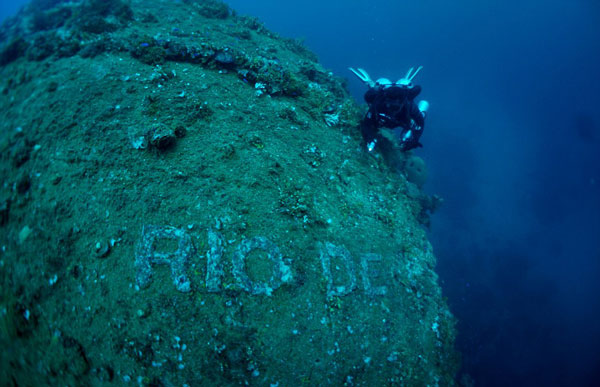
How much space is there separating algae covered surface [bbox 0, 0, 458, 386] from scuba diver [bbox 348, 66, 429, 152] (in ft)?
3.85

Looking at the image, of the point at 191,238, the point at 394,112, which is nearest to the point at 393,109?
the point at 394,112

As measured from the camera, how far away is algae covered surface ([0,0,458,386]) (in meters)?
3.09

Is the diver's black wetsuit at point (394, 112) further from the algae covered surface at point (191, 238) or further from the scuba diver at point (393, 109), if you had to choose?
the algae covered surface at point (191, 238)

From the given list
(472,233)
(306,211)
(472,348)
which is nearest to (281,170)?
(306,211)

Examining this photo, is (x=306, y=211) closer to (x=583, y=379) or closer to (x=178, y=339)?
(x=178, y=339)

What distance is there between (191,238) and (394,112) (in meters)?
5.05

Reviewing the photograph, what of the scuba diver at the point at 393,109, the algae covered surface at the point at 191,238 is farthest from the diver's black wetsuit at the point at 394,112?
the algae covered surface at the point at 191,238

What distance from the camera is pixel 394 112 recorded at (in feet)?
19.4

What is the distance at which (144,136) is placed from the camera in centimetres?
408

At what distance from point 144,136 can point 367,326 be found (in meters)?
4.52

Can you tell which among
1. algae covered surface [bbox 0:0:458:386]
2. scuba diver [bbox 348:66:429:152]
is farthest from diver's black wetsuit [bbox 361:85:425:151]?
algae covered surface [bbox 0:0:458:386]

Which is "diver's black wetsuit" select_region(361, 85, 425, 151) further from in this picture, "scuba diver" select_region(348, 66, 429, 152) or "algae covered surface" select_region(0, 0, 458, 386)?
"algae covered surface" select_region(0, 0, 458, 386)

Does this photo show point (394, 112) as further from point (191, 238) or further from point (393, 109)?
point (191, 238)

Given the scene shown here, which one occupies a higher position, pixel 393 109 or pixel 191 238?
pixel 393 109
